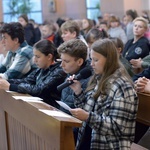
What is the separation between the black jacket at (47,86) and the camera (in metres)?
3.70

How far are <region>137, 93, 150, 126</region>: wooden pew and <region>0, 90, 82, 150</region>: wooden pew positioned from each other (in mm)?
812

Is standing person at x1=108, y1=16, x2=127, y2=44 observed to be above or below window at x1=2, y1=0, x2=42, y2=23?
below

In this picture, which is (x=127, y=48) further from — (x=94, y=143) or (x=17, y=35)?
(x=94, y=143)

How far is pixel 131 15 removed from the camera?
9.16 metres

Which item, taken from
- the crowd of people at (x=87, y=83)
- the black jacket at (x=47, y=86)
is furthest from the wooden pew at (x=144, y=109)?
the black jacket at (x=47, y=86)

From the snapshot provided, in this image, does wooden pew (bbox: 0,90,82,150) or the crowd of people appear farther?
the crowd of people

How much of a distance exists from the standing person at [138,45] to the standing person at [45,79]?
209cm

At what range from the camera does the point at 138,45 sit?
5816 mm

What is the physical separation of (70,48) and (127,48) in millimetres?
2843

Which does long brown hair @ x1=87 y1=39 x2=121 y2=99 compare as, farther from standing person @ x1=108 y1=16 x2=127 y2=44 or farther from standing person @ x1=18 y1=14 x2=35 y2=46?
standing person @ x1=18 y1=14 x2=35 y2=46

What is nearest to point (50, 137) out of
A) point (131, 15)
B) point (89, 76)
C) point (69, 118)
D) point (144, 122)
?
point (69, 118)

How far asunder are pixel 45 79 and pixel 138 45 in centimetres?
239

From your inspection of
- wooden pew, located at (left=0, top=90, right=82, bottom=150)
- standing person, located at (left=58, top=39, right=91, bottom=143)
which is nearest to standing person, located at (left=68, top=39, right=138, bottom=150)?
wooden pew, located at (left=0, top=90, right=82, bottom=150)

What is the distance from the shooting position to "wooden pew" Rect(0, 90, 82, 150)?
8.32 feet
